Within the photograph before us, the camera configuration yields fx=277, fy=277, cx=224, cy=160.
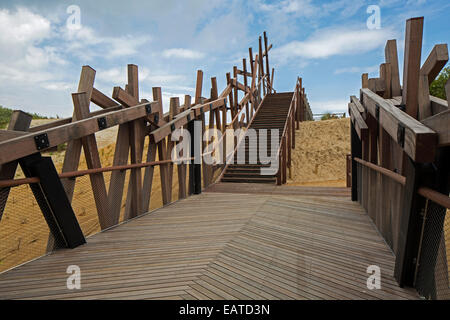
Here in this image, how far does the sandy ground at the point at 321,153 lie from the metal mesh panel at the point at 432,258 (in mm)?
9751

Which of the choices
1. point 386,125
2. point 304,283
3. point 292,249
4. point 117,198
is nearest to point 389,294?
point 304,283

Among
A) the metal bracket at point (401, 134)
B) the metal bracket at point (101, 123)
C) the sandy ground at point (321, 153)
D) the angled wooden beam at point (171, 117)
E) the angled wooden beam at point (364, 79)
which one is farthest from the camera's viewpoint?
the sandy ground at point (321, 153)

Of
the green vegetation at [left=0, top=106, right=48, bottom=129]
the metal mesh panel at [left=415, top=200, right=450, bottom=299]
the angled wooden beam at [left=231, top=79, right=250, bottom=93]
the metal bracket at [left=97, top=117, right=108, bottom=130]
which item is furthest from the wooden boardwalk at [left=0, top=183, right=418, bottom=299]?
the green vegetation at [left=0, top=106, right=48, bottom=129]

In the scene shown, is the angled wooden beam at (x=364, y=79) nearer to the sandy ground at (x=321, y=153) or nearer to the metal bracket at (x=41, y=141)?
the metal bracket at (x=41, y=141)

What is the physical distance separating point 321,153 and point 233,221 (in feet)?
36.0

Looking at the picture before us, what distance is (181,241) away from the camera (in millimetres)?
3059

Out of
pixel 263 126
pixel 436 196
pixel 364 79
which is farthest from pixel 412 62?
pixel 263 126

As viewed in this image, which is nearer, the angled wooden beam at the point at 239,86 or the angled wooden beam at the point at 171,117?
the angled wooden beam at the point at 171,117

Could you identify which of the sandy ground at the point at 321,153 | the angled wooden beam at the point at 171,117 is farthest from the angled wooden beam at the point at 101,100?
the sandy ground at the point at 321,153

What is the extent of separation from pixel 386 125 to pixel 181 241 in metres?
2.27

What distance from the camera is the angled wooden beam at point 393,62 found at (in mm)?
3129

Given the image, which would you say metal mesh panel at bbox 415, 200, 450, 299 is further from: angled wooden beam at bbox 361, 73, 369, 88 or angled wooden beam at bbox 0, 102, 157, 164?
angled wooden beam at bbox 0, 102, 157, 164

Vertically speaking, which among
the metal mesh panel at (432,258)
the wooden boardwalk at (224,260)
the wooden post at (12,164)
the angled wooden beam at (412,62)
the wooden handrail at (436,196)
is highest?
the angled wooden beam at (412,62)
